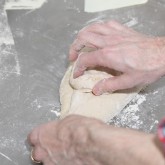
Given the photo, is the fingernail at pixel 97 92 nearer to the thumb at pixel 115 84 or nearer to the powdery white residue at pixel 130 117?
the thumb at pixel 115 84

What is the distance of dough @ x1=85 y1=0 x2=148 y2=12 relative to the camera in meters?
1.76

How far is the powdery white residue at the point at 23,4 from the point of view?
1.75 m

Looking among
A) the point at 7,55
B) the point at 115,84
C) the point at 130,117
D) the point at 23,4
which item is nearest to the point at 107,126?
the point at 115,84

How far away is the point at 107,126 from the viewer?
959 mm

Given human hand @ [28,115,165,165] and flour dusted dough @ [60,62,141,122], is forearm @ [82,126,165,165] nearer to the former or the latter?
human hand @ [28,115,165,165]

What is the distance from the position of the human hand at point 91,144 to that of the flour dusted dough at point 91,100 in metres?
0.24

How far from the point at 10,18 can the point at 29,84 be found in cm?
39

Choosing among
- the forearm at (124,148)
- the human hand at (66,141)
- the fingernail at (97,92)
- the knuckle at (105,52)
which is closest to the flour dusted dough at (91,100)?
the fingernail at (97,92)

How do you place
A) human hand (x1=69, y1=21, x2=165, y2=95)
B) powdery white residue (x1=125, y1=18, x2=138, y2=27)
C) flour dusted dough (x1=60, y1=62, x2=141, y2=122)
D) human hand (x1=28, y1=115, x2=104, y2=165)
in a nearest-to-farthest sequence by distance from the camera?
1. human hand (x1=28, y1=115, x2=104, y2=165)
2. human hand (x1=69, y1=21, x2=165, y2=95)
3. flour dusted dough (x1=60, y1=62, x2=141, y2=122)
4. powdery white residue (x1=125, y1=18, x2=138, y2=27)

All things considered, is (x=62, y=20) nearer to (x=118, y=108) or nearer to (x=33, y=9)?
(x=33, y=9)

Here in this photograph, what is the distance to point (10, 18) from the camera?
1.70 meters

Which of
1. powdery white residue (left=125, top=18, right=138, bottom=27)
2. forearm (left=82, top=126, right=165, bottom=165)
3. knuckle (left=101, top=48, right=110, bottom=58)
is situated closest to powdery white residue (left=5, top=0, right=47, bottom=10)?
powdery white residue (left=125, top=18, right=138, bottom=27)

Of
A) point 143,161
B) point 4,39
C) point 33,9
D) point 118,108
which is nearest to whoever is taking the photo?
point 143,161

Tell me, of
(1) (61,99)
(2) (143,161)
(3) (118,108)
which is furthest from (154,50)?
(2) (143,161)
